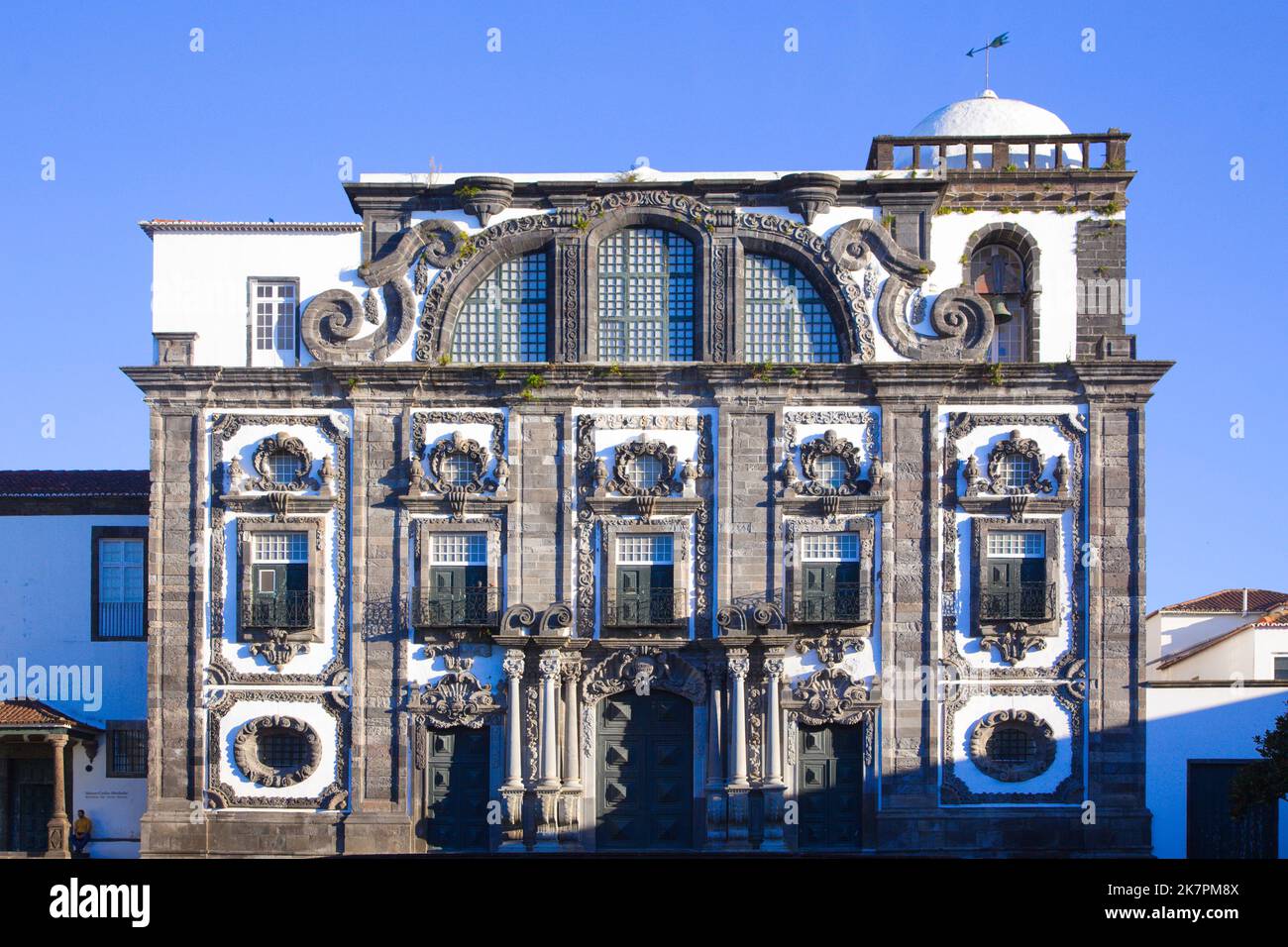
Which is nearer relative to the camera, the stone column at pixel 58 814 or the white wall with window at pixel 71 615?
the stone column at pixel 58 814

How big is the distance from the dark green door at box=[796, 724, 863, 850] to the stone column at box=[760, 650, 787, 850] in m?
0.54

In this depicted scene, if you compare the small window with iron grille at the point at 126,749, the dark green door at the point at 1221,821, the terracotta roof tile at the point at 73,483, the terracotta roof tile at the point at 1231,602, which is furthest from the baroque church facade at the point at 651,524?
the terracotta roof tile at the point at 1231,602

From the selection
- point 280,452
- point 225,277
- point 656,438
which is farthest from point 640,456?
point 225,277

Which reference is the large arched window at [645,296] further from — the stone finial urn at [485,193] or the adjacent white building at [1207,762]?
the adjacent white building at [1207,762]

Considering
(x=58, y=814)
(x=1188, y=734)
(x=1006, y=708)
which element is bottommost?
(x=58, y=814)

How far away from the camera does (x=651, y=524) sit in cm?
3241

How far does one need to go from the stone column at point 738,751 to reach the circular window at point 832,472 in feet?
12.4

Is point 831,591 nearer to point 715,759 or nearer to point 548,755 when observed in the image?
point 715,759

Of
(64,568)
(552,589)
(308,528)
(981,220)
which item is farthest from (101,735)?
(981,220)

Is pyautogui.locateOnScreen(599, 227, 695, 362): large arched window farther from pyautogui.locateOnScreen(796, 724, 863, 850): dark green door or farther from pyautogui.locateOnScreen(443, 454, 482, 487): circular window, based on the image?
pyautogui.locateOnScreen(796, 724, 863, 850): dark green door

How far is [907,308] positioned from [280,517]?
13123mm

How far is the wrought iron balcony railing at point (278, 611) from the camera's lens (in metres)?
32.3
